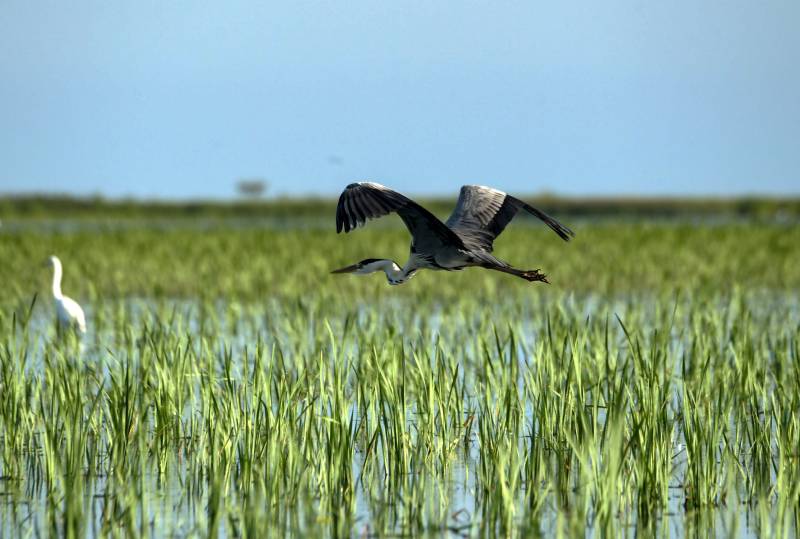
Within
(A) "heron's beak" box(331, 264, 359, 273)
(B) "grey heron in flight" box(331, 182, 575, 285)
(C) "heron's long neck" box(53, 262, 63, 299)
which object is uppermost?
(B) "grey heron in flight" box(331, 182, 575, 285)

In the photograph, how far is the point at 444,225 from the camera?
640 cm

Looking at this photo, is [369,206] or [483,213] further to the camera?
[483,213]

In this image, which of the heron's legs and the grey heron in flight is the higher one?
the grey heron in flight

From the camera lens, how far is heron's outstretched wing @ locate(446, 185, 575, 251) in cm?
738

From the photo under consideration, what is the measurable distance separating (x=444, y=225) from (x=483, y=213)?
1.27 meters

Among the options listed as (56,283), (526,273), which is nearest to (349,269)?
(526,273)

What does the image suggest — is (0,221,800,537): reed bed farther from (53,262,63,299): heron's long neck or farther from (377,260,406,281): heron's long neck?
(53,262,63,299): heron's long neck

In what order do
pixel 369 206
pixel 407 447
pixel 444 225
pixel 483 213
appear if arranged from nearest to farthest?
pixel 369 206 < pixel 407 447 < pixel 444 225 < pixel 483 213

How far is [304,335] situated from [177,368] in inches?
105

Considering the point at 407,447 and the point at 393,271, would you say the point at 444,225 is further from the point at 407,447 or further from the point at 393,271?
the point at 407,447

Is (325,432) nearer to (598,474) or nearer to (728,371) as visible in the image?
(598,474)

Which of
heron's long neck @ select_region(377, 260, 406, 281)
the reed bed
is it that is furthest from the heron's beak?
the reed bed

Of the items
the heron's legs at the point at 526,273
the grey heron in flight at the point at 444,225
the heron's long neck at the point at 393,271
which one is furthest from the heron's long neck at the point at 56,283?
the heron's legs at the point at 526,273

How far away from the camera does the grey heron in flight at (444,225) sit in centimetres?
598
